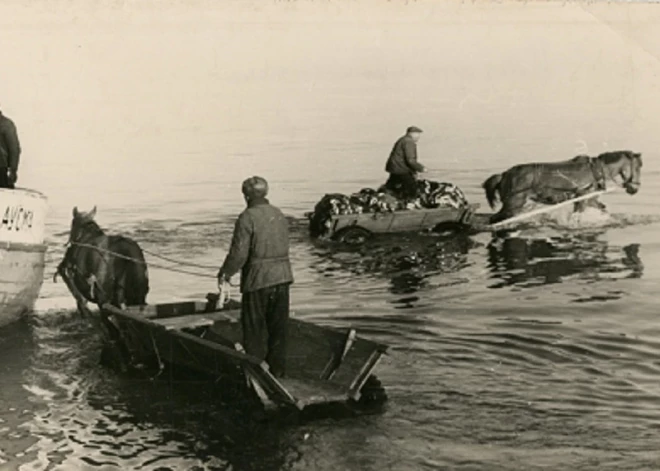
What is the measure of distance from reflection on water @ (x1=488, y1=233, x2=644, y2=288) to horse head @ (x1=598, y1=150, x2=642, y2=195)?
1.34 meters

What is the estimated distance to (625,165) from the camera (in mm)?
17703

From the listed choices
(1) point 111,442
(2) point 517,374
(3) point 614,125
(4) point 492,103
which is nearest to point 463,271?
(2) point 517,374

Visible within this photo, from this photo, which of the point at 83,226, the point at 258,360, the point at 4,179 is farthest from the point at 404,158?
the point at 258,360

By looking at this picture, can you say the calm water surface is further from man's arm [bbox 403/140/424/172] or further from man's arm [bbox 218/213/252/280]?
man's arm [bbox 403/140/424/172]

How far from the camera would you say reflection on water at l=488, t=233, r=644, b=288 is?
1359 cm

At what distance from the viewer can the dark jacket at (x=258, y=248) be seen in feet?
25.0

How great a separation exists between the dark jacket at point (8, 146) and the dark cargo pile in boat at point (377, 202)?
6.33 meters

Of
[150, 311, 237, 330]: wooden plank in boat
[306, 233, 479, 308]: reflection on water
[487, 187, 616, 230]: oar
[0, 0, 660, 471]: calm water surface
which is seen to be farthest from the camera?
[487, 187, 616, 230]: oar

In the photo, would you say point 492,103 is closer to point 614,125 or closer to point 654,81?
point 614,125

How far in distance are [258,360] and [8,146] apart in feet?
20.2

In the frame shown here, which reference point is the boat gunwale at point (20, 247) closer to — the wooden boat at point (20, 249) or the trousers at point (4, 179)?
the wooden boat at point (20, 249)

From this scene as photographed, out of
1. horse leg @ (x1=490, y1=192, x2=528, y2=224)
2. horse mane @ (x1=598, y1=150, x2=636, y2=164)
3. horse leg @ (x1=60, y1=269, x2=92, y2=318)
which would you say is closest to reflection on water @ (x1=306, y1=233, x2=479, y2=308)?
horse leg @ (x1=490, y1=192, x2=528, y2=224)

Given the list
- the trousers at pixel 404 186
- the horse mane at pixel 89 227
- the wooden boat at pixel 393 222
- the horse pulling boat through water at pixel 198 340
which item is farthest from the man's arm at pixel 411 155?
the horse mane at pixel 89 227

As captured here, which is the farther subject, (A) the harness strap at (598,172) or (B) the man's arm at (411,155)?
(A) the harness strap at (598,172)
